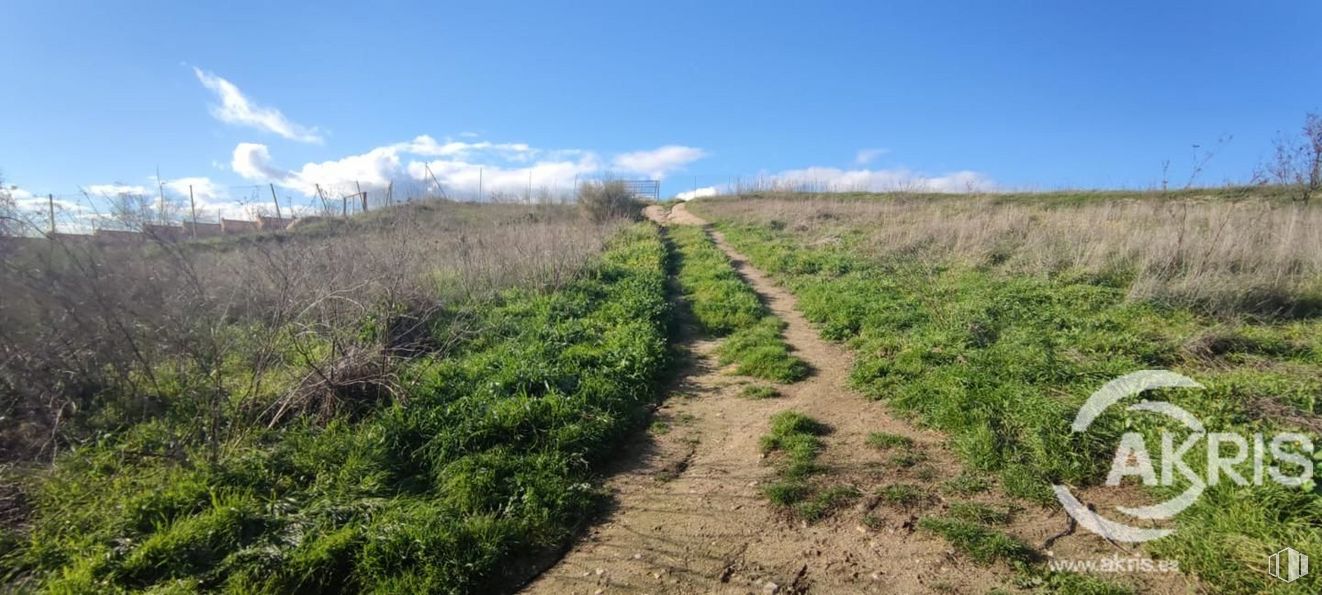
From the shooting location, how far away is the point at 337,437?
155 inches

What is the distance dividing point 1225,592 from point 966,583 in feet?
3.37

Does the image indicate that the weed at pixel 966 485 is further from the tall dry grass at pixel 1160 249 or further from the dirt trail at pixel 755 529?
the tall dry grass at pixel 1160 249

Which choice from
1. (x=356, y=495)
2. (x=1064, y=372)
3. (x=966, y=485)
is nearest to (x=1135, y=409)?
(x=1064, y=372)

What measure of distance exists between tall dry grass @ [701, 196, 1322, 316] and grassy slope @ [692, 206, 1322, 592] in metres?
0.46

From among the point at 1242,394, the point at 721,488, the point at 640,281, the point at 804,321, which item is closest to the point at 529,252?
the point at 640,281

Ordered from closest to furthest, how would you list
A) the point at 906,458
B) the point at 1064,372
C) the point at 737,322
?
the point at 906,458 < the point at 1064,372 < the point at 737,322

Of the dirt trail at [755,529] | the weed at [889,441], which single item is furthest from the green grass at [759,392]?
the weed at [889,441]

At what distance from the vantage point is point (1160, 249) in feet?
26.2

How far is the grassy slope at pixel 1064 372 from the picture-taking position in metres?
2.69

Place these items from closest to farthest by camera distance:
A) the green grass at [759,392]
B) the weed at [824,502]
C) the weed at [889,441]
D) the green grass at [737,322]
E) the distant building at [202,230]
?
the weed at [824,502]
the weed at [889,441]
the green grass at [759,392]
the green grass at [737,322]
the distant building at [202,230]

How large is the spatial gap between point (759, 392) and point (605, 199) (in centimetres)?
2302

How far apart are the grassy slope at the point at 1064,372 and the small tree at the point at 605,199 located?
1915 cm

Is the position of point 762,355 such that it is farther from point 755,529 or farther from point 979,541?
point 979,541

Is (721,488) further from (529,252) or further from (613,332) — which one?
(529,252)
